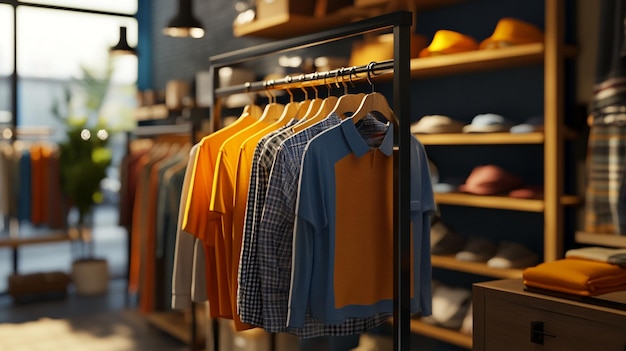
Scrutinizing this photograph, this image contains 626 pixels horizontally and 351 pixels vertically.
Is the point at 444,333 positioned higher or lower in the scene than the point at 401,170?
lower

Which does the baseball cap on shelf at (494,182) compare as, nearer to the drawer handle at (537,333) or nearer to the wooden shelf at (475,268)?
the wooden shelf at (475,268)

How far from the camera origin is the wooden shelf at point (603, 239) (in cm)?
263

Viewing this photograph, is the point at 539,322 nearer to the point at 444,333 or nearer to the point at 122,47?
the point at 444,333

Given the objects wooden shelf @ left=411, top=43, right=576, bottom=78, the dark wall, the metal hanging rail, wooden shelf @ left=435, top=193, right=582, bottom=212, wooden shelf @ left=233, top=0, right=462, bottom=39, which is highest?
the dark wall

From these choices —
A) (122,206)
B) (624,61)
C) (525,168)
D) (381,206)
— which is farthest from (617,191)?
(122,206)

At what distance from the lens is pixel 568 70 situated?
10.3 feet

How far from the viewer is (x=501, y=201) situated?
10.3 feet

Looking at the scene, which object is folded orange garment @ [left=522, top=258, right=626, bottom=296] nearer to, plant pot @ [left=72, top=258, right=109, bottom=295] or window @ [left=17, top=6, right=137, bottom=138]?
plant pot @ [left=72, top=258, right=109, bottom=295]

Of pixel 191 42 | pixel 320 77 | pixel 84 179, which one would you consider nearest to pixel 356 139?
pixel 320 77

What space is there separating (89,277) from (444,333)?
13.4ft

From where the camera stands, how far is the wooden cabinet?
1.84 meters

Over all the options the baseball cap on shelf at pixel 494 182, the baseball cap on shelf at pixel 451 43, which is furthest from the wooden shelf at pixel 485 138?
the baseball cap on shelf at pixel 451 43

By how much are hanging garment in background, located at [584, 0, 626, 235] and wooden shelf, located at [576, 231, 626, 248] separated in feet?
0.09

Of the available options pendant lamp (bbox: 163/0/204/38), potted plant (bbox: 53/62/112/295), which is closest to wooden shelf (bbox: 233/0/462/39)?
pendant lamp (bbox: 163/0/204/38)
